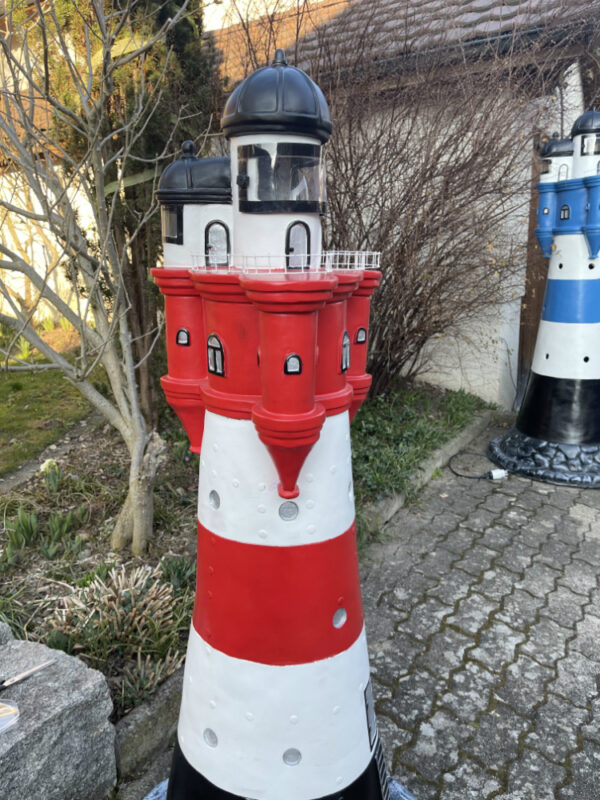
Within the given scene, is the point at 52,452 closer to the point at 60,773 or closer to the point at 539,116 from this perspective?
the point at 60,773

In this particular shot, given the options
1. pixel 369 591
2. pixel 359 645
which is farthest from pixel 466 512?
pixel 359 645

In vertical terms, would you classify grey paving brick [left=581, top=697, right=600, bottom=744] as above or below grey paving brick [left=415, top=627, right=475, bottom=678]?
below

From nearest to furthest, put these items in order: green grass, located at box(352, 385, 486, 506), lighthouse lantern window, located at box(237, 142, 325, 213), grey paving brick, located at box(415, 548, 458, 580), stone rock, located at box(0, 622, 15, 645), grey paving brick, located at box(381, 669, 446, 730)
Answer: lighthouse lantern window, located at box(237, 142, 325, 213) < stone rock, located at box(0, 622, 15, 645) < grey paving brick, located at box(381, 669, 446, 730) < grey paving brick, located at box(415, 548, 458, 580) < green grass, located at box(352, 385, 486, 506)

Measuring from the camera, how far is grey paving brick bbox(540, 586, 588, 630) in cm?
343

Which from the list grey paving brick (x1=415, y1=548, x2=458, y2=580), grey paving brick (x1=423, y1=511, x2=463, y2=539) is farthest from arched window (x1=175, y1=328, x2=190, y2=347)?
grey paving brick (x1=423, y1=511, x2=463, y2=539)

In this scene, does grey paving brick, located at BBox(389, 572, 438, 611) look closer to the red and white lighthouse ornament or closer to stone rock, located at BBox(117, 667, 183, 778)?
stone rock, located at BBox(117, 667, 183, 778)

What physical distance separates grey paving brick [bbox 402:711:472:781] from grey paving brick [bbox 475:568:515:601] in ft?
3.43

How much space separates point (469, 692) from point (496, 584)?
3.23ft

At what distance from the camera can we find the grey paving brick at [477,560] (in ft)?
12.8

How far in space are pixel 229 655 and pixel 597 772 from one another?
5.96 feet

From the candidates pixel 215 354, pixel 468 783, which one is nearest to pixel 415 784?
pixel 468 783

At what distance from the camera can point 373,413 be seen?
5.92 m

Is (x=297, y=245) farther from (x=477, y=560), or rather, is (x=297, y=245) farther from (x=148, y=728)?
(x=477, y=560)

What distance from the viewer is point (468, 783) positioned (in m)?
2.44
